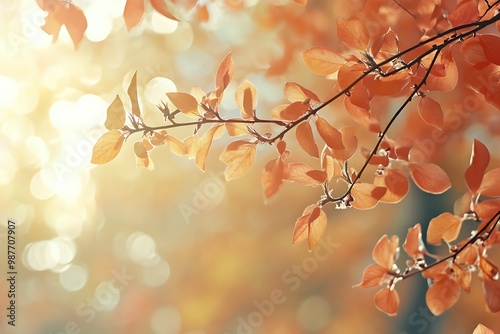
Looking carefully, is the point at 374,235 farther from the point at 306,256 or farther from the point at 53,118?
the point at 53,118

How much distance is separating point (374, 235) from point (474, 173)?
1.33 metres

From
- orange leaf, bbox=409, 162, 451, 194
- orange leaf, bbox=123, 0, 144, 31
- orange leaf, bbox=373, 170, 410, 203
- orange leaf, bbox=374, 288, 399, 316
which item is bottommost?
orange leaf, bbox=374, 288, 399, 316

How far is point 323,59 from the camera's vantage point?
1.67 ft

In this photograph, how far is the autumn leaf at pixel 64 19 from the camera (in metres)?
0.55

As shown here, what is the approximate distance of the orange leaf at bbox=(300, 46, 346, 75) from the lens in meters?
0.50

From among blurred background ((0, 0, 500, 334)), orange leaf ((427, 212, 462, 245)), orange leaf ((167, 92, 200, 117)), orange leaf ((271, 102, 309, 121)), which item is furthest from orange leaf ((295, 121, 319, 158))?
blurred background ((0, 0, 500, 334))

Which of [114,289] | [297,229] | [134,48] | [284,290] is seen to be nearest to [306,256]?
[284,290]

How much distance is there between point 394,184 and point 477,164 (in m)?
0.10

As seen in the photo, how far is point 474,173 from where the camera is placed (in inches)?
21.3

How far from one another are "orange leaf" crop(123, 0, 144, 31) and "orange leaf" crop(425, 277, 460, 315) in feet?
1.60

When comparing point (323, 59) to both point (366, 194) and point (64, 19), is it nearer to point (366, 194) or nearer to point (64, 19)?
point (366, 194)

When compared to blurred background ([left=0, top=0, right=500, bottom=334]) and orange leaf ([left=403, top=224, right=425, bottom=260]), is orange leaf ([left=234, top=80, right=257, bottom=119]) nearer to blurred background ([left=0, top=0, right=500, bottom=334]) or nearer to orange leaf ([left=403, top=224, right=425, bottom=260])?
orange leaf ([left=403, top=224, right=425, bottom=260])

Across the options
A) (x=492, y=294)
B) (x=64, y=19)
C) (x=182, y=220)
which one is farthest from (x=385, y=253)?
(x=182, y=220)

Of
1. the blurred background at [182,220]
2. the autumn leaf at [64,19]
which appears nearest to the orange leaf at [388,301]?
the autumn leaf at [64,19]
